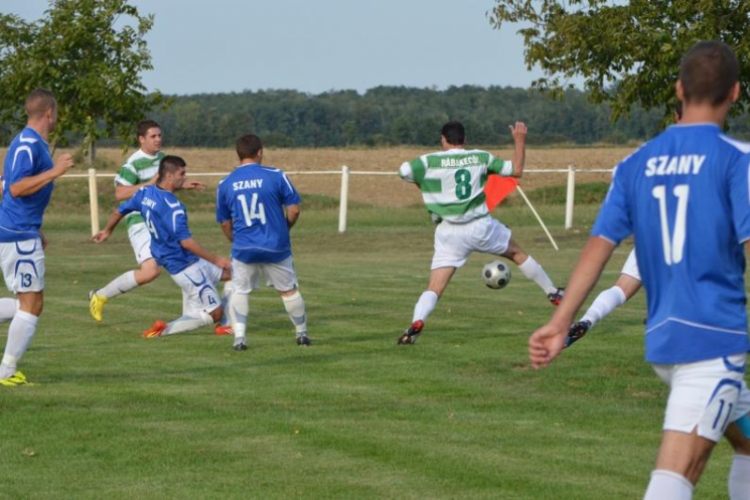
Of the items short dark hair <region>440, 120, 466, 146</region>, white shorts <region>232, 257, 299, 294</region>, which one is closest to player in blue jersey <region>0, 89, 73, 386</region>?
white shorts <region>232, 257, 299, 294</region>

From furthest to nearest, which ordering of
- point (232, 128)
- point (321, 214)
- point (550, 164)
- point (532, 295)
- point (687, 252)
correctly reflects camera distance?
1. point (232, 128)
2. point (550, 164)
3. point (321, 214)
4. point (532, 295)
5. point (687, 252)

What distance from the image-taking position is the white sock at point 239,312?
1348cm

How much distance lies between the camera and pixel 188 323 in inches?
584

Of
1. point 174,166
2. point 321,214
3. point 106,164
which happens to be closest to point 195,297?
point 174,166

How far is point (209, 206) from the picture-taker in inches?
1785

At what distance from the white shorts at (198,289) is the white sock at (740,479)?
9448 millimetres

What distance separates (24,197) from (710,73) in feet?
22.6

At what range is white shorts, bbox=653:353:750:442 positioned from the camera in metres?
5.19

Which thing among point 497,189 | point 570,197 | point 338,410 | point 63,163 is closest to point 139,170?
point 63,163

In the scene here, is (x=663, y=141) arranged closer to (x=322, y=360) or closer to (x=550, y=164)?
(x=322, y=360)

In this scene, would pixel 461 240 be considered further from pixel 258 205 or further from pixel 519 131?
pixel 258 205

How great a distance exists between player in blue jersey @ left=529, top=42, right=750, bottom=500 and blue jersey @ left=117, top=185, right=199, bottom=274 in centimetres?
944

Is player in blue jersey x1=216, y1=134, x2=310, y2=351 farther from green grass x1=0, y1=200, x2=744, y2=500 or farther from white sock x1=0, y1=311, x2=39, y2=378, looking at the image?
white sock x1=0, y1=311, x2=39, y2=378

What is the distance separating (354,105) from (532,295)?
98837mm
